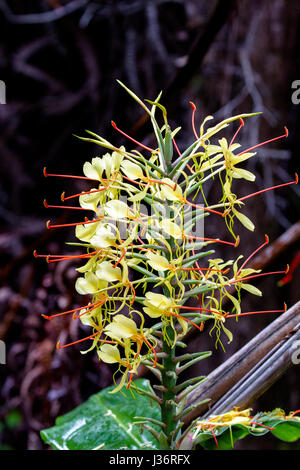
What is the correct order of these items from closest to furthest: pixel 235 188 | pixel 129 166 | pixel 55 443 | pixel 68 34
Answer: pixel 129 166, pixel 55 443, pixel 235 188, pixel 68 34

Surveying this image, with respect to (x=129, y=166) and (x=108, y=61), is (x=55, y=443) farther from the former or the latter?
(x=108, y=61)

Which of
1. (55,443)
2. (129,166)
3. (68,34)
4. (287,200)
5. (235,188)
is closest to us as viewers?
(129,166)

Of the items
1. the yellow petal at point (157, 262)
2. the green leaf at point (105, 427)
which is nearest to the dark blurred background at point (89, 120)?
the green leaf at point (105, 427)

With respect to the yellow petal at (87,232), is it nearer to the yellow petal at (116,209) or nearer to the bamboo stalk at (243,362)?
the yellow petal at (116,209)

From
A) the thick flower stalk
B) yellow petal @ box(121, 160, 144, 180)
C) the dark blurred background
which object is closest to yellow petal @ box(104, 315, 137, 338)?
the thick flower stalk

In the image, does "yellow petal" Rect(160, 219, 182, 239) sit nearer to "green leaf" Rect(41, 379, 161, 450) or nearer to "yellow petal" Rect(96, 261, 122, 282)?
"yellow petal" Rect(96, 261, 122, 282)
